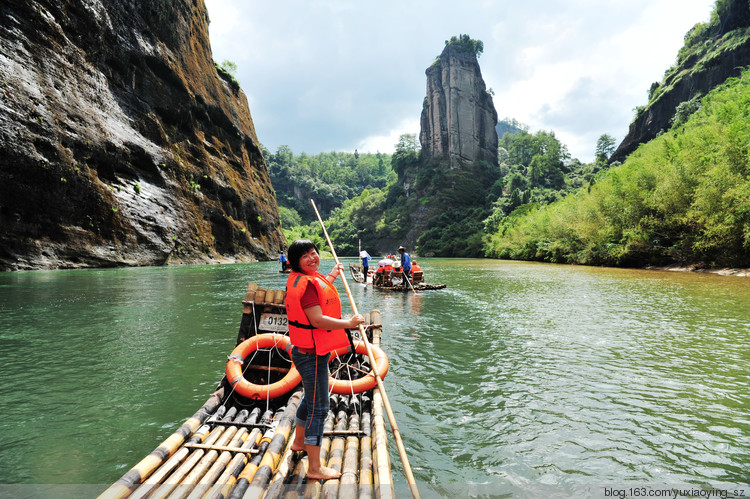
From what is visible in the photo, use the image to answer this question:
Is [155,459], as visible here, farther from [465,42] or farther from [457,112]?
[465,42]

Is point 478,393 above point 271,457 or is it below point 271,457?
below

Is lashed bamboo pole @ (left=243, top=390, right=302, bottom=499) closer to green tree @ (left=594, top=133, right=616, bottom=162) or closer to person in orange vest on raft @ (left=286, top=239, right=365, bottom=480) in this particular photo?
person in orange vest on raft @ (left=286, top=239, right=365, bottom=480)

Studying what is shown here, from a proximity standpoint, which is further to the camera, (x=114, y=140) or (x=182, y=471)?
(x=114, y=140)

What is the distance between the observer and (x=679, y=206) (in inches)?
1007

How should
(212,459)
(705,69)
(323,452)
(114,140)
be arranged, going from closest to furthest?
1. (212,459)
2. (323,452)
3. (114,140)
4. (705,69)

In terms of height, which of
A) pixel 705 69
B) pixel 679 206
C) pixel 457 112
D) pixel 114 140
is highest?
pixel 457 112

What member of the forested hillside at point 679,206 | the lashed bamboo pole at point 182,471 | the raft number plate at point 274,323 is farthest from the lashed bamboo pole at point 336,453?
the forested hillside at point 679,206

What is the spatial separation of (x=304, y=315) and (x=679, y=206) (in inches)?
1232

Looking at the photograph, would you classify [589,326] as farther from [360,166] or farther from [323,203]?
[360,166]

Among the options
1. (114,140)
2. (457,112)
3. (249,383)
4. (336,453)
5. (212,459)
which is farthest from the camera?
(457,112)

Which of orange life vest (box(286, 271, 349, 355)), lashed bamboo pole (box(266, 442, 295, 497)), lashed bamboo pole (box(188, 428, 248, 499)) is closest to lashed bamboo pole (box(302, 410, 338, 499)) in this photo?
lashed bamboo pole (box(266, 442, 295, 497))

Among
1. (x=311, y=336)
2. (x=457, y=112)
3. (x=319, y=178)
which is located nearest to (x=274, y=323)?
(x=311, y=336)

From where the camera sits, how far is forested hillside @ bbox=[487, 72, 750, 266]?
69.6 feet

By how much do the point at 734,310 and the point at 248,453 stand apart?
49.1 ft
